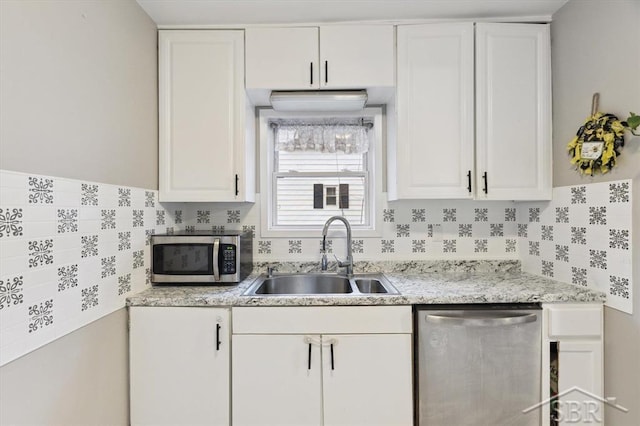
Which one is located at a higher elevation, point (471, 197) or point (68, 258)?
point (471, 197)

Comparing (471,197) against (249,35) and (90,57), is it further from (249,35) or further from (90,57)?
(90,57)

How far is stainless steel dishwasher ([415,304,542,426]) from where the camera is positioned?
5.03 ft

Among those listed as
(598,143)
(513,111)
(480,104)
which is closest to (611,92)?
(598,143)

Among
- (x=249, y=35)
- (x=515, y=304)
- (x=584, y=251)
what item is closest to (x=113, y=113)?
(x=249, y=35)

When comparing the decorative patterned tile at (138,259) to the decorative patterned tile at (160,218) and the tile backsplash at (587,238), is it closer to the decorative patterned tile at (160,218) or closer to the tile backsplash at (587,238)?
the decorative patterned tile at (160,218)

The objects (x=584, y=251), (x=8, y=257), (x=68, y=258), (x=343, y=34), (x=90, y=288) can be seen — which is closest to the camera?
(x=8, y=257)

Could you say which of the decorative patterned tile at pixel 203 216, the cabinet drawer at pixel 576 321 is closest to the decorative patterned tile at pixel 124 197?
the decorative patterned tile at pixel 203 216

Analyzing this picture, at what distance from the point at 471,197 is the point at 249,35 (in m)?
1.56

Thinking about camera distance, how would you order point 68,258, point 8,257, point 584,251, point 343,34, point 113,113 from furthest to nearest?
point 343,34 → point 584,251 → point 113,113 → point 68,258 → point 8,257

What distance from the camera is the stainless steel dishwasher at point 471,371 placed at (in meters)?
1.53

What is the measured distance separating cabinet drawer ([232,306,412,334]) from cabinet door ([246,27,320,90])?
1.24m

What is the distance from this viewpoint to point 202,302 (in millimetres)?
1553

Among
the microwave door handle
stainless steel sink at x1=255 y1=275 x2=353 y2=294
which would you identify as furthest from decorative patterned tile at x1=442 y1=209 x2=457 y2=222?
the microwave door handle

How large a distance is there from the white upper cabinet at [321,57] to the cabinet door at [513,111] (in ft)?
1.78
